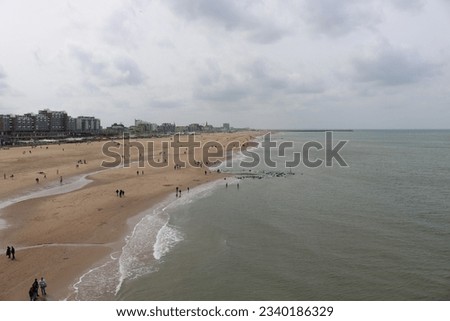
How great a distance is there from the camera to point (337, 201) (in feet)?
119

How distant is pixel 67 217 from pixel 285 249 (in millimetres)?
16725

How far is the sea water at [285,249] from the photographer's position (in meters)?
17.2

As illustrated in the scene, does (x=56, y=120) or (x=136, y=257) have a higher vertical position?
(x=56, y=120)

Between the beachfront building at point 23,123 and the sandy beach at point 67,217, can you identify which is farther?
the beachfront building at point 23,123

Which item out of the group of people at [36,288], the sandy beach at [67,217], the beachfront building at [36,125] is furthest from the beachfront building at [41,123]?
the group of people at [36,288]

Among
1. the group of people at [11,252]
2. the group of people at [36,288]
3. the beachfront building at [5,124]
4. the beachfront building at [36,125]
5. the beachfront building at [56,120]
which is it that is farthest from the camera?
the beachfront building at [56,120]

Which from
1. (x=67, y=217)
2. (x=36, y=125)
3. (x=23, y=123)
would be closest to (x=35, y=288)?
(x=67, y=217)

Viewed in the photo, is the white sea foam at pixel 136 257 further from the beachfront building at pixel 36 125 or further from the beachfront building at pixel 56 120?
the beachfront building at pixel 56 120

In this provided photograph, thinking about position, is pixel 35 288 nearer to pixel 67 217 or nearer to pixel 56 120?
pixel 67 217

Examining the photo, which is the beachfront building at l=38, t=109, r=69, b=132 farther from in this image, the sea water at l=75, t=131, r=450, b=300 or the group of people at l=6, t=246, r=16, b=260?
the group of people at l=6, t=246, r=16, b=260

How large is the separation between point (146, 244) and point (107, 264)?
3.55 m

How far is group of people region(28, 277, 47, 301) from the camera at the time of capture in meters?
15.8

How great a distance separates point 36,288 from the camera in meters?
16.2

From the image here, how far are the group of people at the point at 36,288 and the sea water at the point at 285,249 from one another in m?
1.47
